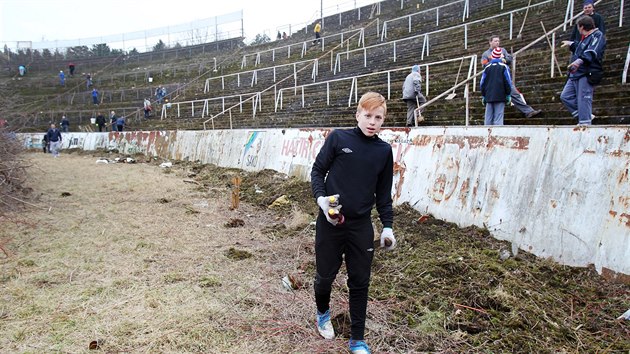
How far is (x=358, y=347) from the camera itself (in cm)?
306

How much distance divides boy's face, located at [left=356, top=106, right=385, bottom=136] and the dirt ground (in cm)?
158

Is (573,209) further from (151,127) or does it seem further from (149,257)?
(151,127)

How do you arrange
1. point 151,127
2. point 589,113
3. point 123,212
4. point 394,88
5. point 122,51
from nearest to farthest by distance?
point 589,113 < point 123,212 < point 394,88 < point 151,127 < point 122,51

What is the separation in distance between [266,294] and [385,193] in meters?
1.72

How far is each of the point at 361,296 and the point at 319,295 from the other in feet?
1.19

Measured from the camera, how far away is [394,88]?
1442cm

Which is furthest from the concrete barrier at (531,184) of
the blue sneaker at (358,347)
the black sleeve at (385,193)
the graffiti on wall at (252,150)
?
the graffiti on wall at (252,150)

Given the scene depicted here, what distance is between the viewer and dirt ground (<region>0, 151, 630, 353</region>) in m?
3.25

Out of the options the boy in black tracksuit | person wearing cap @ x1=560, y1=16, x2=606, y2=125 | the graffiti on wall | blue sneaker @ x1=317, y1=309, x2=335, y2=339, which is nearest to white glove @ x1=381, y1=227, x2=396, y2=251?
the boy in black tracksuit

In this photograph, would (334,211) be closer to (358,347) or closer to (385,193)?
(385,193)

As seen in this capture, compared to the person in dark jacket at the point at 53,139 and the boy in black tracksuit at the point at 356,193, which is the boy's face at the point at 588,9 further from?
the person in dark jacket at the point at 53,139

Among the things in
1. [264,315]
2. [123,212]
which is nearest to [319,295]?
[264,315]

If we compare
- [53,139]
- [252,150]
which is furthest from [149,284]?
[53,139]

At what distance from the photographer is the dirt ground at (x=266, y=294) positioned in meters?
3.25
